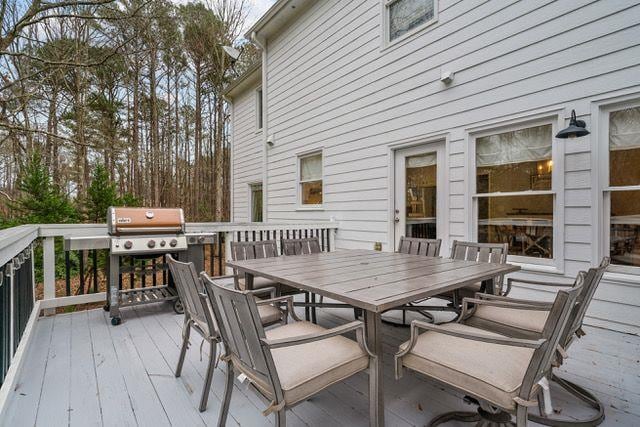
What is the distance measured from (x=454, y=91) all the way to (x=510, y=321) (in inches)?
115

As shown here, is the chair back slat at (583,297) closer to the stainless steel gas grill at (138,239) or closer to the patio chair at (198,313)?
the patio chair at (198,313)

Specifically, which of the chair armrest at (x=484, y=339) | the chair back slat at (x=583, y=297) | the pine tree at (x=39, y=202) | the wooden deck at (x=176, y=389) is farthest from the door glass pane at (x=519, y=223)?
the pine tree at (x=39, y=202)

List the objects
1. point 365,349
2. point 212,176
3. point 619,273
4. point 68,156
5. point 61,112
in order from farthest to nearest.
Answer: point 212,176, point 68,156, point 61,112, point 619,273, point 365,349

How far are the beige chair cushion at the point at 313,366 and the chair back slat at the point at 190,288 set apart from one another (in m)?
0.45

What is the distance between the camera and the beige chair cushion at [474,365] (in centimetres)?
125

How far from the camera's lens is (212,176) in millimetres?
12023

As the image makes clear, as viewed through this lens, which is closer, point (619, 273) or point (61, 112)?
point (619, 273)

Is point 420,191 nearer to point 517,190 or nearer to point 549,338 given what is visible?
point 517,190

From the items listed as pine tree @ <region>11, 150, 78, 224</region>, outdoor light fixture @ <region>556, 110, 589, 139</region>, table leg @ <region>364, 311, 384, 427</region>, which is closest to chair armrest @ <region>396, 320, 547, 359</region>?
table leg @ <region>364, 311, 384, 427</region>

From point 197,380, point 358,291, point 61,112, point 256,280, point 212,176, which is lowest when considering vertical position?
point 197,380

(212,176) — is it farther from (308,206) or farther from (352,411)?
(352,411)

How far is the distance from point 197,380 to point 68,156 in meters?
10.5

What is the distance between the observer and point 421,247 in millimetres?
3348

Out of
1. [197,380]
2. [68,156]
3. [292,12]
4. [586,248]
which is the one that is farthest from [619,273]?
[68,156]
